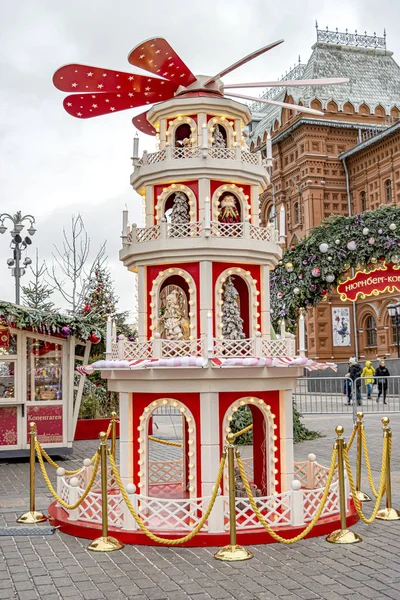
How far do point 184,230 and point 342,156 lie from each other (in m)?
35.9

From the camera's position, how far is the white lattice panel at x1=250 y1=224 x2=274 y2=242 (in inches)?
421

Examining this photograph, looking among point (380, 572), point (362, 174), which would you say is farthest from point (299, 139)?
point (380, 572)

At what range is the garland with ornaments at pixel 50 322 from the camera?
1600 centimetres

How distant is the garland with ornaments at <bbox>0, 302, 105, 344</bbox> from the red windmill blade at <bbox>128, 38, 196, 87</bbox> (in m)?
7.22

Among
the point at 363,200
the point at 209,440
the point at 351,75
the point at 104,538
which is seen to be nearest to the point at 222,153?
the point at 209,440

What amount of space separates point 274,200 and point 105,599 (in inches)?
1682

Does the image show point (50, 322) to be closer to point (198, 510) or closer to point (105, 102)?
point (105, 102)

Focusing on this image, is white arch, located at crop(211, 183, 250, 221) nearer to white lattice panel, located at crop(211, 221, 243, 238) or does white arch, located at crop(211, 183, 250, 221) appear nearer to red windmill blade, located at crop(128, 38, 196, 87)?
white lattice panel, located at crop(211, 221, 243, 238)

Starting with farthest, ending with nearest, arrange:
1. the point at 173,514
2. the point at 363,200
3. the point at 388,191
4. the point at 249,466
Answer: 1. the point at 363,200
2. the point at 388,191
3. the point at 249,466
4. the point at 173,514

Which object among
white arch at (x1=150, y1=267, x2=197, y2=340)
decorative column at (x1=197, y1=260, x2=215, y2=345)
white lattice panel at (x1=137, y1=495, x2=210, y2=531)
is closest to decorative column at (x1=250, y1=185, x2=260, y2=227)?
decorative column at (x1=197, y1=260, x2=215, y2=345)

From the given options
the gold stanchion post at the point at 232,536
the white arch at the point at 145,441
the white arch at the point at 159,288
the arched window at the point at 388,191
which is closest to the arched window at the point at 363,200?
the arched window at the point at 388,191

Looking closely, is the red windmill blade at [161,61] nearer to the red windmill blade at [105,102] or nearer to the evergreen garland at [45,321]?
the red windmill blade at [105,102]

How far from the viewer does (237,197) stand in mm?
11164

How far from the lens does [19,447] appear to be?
16.8 metres
